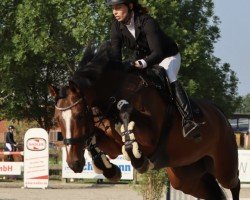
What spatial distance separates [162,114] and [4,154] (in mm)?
17635

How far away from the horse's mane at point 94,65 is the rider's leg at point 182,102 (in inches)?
29.8

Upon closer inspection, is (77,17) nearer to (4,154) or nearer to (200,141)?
(4,154)

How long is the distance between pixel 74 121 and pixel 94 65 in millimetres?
778

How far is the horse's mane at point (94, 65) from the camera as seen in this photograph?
266 inches

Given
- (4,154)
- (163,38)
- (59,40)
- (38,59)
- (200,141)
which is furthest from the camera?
(38,59)

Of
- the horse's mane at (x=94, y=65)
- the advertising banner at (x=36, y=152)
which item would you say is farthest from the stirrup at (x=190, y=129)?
the advertising banner at (x=36, y=152)

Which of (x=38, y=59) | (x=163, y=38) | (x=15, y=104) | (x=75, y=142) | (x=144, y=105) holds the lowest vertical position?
(x=75, y=142)

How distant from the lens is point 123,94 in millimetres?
6988

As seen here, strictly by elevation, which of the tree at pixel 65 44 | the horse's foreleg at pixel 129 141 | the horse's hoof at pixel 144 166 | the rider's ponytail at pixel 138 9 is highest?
the tree at pixel 65 44

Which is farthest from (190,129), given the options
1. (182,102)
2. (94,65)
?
(94,65)

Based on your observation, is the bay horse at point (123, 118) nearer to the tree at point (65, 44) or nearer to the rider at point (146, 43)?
the rider at point (146, 43)

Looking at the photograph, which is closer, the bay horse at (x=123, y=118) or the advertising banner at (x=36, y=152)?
the bay horse at (x=123, y=118)

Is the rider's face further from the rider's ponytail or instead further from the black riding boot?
the black riding boot

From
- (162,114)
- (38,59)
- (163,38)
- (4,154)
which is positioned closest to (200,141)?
(162,114)
